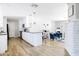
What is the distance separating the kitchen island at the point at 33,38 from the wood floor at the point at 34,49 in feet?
0.24

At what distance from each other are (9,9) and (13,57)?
0.80 m

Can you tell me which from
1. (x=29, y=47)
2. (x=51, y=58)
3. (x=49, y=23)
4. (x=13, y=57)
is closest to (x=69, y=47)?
(x=51, y=58)

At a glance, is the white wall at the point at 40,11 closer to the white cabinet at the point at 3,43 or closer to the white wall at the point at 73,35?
the white wall at the point at 73,35

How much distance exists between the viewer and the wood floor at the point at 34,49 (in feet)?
6.93

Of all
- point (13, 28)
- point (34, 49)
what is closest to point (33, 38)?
point (34, 49)

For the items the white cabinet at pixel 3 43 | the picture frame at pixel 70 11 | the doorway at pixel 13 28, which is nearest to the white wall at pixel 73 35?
the picture frame at pixel 70 11

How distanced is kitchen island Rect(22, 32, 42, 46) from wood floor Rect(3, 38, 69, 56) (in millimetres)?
73

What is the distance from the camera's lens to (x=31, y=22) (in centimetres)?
224

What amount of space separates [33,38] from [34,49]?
0.21m

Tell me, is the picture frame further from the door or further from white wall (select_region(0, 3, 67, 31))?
the door

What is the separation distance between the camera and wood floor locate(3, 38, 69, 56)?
2.11 metres

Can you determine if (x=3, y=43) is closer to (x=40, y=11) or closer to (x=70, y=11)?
(x=40, y=11)

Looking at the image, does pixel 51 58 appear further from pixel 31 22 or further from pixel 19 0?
pixel 19 0

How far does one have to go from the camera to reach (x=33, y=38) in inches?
90.7
